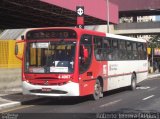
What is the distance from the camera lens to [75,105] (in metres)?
17.2

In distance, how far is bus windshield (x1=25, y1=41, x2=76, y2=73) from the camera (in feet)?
55.1

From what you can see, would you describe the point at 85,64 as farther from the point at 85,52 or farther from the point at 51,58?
the point at 51,58

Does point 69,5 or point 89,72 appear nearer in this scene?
point 89,72

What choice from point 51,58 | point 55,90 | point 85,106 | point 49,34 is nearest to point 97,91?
point 85,106

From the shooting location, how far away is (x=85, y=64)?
17.5 metres

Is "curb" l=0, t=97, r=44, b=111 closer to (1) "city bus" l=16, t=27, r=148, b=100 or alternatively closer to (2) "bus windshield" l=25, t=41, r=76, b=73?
(1) "city bus" l=16, t=27, r=148, b=100

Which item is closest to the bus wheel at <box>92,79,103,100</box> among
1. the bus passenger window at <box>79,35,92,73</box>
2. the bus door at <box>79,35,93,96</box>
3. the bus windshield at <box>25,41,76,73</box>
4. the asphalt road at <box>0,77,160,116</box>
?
the asphalt road at <box>0,77,160,116</box>

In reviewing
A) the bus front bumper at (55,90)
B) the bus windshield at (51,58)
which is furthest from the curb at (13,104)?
the bus windshield at (51,58)

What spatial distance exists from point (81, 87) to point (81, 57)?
1092 millimetres

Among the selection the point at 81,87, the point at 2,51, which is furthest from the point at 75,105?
the point at 2,51

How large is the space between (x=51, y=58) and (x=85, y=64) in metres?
1.38

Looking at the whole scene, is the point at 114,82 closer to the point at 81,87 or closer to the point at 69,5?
the point at 81,87

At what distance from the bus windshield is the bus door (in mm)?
424

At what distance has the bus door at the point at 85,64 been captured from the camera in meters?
17.1
